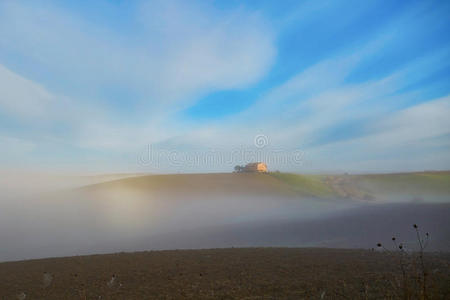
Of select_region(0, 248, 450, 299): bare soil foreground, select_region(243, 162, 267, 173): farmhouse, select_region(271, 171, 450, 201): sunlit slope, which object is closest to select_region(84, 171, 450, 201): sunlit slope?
select_region(271, 171, 450, 201): sunlit slope

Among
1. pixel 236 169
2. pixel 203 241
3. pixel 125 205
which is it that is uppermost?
pixel 236 169

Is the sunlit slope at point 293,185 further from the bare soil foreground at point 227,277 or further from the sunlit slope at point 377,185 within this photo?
the bare soil foreground at point 227,277

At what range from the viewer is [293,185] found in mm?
52219

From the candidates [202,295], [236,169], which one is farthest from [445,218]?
[236,169]

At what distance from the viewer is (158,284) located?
270 inches

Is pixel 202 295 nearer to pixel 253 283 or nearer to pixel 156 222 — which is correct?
pixel 253 283

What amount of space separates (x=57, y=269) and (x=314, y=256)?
7.51 meters

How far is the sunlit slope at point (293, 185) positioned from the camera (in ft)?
144

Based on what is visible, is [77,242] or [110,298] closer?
[110,298]

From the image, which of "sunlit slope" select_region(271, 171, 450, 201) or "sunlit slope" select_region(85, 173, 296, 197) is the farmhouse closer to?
"sunlit slope" select_region(271, 171, 450, 201)

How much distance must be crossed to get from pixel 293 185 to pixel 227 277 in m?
46.5

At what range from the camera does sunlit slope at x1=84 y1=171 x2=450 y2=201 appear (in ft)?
144

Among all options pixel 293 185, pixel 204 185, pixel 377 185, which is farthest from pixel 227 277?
pixel 377 185

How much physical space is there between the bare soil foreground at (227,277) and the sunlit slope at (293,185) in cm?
3194
